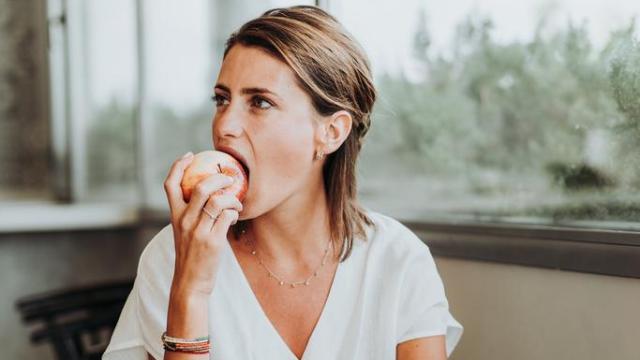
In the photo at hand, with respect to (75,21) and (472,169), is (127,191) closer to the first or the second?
(75,21)

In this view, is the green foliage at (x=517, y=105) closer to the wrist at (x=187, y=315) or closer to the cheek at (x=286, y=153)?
the cheek at (x=286, y=153)

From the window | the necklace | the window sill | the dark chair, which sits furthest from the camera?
the dark chair

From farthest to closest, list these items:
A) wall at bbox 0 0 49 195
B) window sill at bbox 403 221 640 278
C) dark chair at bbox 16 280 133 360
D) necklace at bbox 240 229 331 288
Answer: wall at bbox 0 0 49 195 < dark chair at bbox 16 280 133 360 < necklace at bbox 240 229 331 288 < window sill at bbox 403 221 640 278

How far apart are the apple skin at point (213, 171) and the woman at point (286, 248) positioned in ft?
0.05

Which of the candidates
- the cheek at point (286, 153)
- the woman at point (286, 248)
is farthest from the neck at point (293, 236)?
the cheek at point (286, 153)

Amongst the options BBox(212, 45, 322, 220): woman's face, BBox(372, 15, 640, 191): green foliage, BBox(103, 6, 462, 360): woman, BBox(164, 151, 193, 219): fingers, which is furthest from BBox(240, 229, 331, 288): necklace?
BBox(372, 15, 640, 191): green foliage

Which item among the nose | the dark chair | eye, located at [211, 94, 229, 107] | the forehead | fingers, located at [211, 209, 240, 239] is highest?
the forehead

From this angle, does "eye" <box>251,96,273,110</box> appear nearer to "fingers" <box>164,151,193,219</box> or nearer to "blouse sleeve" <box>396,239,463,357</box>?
"fingers" <box>164,151,193,219</box>

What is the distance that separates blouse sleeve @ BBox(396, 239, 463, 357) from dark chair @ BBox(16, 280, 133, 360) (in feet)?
2.93

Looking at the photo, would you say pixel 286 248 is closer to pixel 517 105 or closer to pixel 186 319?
pixel 186 319

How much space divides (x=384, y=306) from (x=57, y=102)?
2.12m

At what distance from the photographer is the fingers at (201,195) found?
1183 mm

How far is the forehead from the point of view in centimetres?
127

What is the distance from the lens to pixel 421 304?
1.32 m
